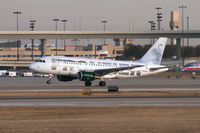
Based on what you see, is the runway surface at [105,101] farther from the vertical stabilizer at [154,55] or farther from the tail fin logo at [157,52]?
the tail fin logo at [157,52]

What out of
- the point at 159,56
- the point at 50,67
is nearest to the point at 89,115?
the point at 50,67

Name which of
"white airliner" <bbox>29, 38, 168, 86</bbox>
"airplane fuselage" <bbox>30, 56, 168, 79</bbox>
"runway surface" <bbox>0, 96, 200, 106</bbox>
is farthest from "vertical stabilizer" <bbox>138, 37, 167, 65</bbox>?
"runway surface" <bbox>0, 96, 200, 106</bbox>

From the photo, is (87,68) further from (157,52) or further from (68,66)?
(157,52)

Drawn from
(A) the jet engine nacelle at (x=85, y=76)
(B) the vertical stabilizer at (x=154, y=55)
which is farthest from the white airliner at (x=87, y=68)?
(B) the vertical stabilizer at (x=154, y=55)

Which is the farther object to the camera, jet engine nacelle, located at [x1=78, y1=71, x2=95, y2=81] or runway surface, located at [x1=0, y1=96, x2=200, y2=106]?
jet engine nacelle, located at [x1=78, y1=71, x2=95, y2=81]

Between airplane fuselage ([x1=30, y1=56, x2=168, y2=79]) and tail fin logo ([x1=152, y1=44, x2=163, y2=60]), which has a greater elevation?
tail fin logo ([x1=152, y1=44, x2=163, y2=60])

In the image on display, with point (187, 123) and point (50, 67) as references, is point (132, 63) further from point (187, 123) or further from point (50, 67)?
point (187, 123)

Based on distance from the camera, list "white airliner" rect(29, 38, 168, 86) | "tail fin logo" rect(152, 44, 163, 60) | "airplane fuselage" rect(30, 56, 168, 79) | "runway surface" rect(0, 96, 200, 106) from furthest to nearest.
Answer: "tail fin logo" rect(152, 44, 163, 60)
"airplane fuselage" rect(30, 56, 168, 79)
"white airliner" rect(29, 38, 168, 86)
"runway surface" rect(0, 96, 200, 106)

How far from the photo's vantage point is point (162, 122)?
30.1 m

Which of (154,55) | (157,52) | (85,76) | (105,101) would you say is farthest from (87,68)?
(105,101)

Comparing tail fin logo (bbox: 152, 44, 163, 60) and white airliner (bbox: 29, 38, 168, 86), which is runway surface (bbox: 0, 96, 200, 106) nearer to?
white airliner (bbox: 29, 38, 168, 86)

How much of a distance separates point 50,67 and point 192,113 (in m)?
34.3

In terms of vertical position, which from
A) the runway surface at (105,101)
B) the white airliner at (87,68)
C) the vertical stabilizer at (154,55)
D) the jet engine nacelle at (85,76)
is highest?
the vertical stabilizer at (154,55)

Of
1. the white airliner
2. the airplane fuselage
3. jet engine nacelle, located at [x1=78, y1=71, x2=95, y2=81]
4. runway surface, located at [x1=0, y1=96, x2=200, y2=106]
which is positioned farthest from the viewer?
the airplane fuselage
